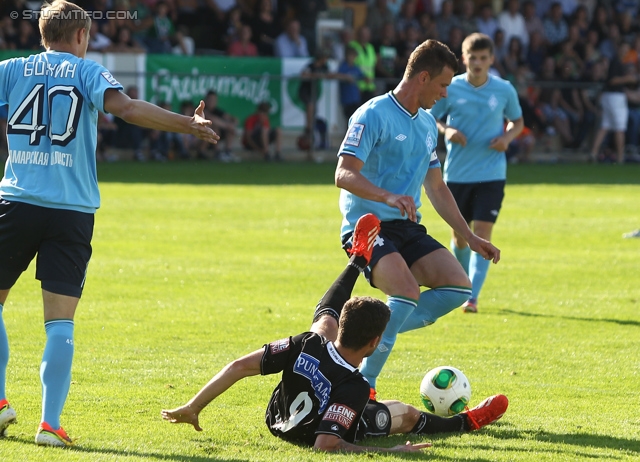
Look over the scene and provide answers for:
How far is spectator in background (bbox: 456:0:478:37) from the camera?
2761 cm

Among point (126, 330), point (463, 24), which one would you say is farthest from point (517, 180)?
point (126, 330)

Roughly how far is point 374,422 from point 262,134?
60.6 ft

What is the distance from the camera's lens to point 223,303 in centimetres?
1002

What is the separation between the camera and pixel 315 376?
547cm

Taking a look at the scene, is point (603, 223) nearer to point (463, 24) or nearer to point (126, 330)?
point (126, 330)

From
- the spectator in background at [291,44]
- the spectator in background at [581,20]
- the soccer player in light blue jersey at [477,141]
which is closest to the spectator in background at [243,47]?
the spectator in background at [291,44]

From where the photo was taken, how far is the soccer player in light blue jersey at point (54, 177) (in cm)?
546

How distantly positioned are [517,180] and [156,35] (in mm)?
8998

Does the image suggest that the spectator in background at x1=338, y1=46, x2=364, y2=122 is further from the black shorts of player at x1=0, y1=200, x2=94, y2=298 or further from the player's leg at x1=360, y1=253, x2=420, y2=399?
the black shorts of player at x1=0, y1=200, x2=94, y2=298

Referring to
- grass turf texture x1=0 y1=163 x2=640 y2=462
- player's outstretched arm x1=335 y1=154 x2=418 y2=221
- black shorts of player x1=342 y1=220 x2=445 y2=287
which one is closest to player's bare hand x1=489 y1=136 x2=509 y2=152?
grass turf texture x1=0 y1=163 x2=640 y2=462

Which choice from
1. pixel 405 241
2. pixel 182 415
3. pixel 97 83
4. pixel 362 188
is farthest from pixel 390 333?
pixel 97 83

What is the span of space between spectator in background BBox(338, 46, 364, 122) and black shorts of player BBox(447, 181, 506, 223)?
13.8m

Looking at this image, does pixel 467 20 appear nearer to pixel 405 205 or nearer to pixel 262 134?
pixel 262 134

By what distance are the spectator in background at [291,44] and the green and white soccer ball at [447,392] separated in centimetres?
1926
